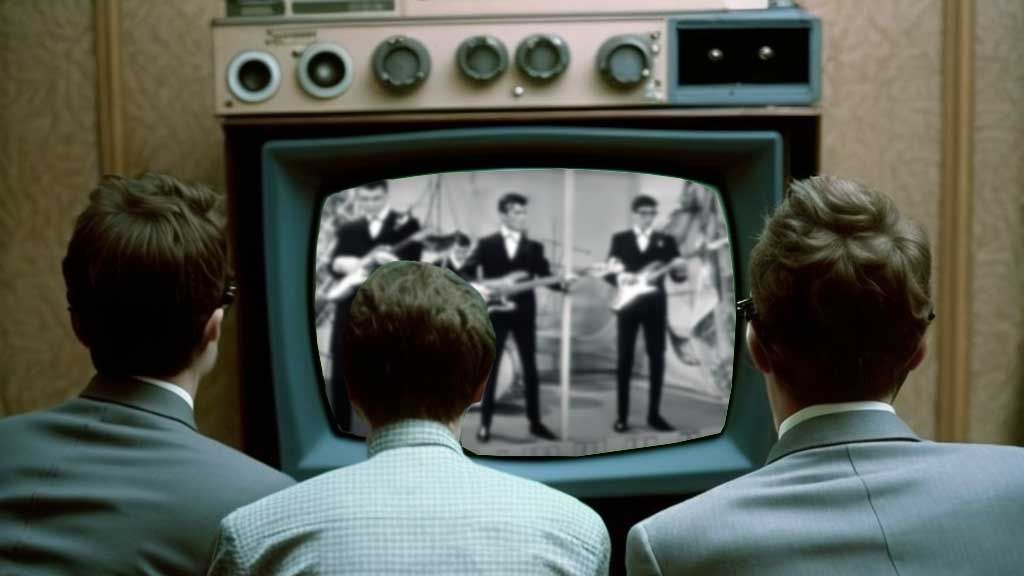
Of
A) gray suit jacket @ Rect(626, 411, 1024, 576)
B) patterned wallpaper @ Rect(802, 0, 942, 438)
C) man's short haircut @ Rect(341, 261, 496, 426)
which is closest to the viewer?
gray suit jacket @ Rect(626, 411, 1024, 576)

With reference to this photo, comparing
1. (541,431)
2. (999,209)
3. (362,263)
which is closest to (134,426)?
(362,263)

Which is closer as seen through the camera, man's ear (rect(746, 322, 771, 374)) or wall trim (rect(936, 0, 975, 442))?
man's ear (rect(746, 322, 771, 374))

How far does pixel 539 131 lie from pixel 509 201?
138mm

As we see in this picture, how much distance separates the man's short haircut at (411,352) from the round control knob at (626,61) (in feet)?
2.43

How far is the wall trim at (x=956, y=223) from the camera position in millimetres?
1996

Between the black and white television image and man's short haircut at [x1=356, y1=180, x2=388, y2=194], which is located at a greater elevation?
man's short haircut at [x1=356, y1=180, x2=388, y2=194]

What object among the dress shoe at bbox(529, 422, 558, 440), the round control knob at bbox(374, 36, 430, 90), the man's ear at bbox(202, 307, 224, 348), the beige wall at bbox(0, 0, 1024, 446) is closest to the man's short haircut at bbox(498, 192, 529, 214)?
the round control knob at bbox(374, 36, 430, 90)

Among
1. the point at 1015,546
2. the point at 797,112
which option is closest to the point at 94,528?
the point at 1015,546

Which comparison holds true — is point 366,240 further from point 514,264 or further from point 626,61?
point 626,61

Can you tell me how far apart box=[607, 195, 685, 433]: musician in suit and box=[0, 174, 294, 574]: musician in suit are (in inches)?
28.9

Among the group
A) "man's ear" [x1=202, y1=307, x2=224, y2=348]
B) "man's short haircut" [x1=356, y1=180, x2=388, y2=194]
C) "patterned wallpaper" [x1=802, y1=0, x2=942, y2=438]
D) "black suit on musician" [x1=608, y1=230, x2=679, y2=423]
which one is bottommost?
"black suit on musician" [x1=608, y1=230, x2=679, y2=423]


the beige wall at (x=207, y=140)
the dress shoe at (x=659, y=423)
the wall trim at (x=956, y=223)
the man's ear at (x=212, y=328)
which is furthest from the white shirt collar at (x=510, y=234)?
the wall trim at (x=956, y=223)

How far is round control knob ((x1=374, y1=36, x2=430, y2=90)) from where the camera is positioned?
1732 mm

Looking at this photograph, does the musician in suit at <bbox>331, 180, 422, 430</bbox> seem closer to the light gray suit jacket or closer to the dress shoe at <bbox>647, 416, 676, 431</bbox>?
the dress shoe at <bbox>647, 416, 676, 431</bbox>
